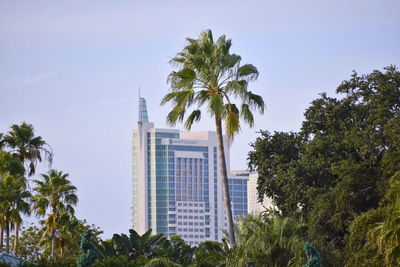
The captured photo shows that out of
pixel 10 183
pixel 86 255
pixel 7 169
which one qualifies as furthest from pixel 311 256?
pixel 7 169

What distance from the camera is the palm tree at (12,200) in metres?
53.5

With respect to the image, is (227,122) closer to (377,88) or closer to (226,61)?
(226,61)

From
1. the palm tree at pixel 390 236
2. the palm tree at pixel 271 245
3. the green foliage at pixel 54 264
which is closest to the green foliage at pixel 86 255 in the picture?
the palm tree at pixel 271 245

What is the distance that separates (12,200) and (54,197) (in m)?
4.02

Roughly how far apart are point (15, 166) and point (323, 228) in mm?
19790

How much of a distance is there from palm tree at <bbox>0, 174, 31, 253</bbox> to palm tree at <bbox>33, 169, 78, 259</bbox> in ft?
5.51

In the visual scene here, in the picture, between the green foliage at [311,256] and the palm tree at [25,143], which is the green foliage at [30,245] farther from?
the green foliage at [311,256]

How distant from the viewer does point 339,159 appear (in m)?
48.4

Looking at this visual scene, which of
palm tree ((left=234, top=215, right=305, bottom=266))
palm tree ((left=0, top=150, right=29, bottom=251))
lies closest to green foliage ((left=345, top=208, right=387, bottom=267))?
palm tree ((left=234, top=215, right=305, bottom=266))

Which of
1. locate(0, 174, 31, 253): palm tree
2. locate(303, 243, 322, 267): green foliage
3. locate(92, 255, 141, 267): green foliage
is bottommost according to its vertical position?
locate(303, 243, 322, 267): green foliage

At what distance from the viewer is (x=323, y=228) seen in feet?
151

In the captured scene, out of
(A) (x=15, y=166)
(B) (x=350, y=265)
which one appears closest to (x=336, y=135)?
(B) (x=350, y=265)

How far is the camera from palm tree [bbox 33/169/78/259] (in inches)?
2277

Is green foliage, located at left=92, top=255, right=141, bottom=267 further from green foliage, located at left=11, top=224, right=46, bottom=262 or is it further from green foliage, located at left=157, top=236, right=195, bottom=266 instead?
green foliage, located at left=11, top=224, right=46, bottom=262
